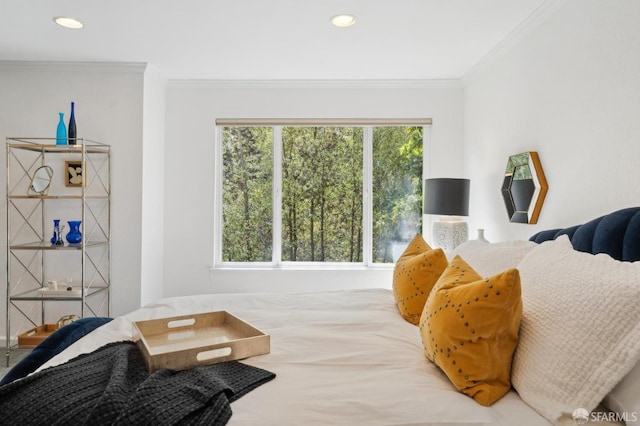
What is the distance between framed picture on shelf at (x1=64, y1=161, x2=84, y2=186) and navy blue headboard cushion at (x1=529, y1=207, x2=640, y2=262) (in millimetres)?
3677

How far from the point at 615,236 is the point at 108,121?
368 centimetres

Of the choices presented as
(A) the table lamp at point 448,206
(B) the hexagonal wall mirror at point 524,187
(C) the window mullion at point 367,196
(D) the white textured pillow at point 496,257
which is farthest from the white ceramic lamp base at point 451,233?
(D) the white textured pillow at point 496,257

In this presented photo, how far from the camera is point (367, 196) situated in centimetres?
386

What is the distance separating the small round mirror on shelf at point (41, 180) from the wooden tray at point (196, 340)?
94.5 inches

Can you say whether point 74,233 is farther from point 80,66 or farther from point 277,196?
point 277,196

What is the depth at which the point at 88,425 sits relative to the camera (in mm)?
887

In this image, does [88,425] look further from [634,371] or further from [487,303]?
[634,371]

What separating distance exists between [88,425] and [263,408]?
413 mm

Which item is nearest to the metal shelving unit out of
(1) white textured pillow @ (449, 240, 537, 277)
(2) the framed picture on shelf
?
(2) the framed picture on shelf

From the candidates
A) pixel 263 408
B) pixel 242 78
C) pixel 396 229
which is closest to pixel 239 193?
pixel 242 78

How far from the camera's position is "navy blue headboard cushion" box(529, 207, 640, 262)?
1.35 metres

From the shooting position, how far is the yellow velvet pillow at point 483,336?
1041mm

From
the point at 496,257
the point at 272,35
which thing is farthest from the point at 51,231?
the point at 496,257

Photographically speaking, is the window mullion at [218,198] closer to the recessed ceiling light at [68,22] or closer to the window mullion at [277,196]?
the window mullion at [277,196]
